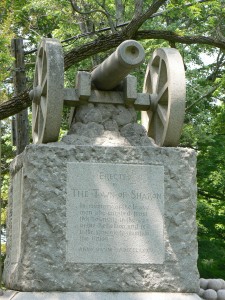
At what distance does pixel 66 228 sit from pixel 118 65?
1.51 metres

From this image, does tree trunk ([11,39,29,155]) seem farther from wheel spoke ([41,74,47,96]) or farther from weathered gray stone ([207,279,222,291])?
wheel spoke ([41,74,47,96])

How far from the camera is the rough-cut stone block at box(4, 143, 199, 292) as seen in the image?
658 centimetres

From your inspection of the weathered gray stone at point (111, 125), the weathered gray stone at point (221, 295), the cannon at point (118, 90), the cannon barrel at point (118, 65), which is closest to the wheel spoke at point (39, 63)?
the cannon at point (118, 90)

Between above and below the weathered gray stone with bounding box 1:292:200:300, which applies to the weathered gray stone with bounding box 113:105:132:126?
above

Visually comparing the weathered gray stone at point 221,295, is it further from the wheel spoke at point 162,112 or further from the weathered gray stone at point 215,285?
the wheel spoke at point 162,112

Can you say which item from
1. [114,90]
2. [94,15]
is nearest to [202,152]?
[94,15]

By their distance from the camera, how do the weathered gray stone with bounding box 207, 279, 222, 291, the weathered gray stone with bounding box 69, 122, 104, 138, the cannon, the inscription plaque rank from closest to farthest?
the inscription plaque < the cannon < the weathered gray stone with bounding box 69, 122, 104, 138 < the weathered gray stone with bounding box 207, 279, 222, 291

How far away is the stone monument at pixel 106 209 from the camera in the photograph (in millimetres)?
6598

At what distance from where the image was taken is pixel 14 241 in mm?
7332

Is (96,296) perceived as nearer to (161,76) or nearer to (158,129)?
(158,129)

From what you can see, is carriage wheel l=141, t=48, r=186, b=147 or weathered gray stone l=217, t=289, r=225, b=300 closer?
carriage wheel l=141, t=48, r=186, b=147

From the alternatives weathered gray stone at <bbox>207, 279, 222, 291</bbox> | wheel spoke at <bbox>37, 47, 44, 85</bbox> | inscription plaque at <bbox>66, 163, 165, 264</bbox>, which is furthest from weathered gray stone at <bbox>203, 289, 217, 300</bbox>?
wheel spoke at <bbox>37, 47, 44, 85</bbox>

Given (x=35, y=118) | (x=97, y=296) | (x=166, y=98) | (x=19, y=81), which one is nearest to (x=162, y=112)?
(x=166, y=98)

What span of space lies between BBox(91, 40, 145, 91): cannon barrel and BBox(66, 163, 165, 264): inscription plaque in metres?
0.85
